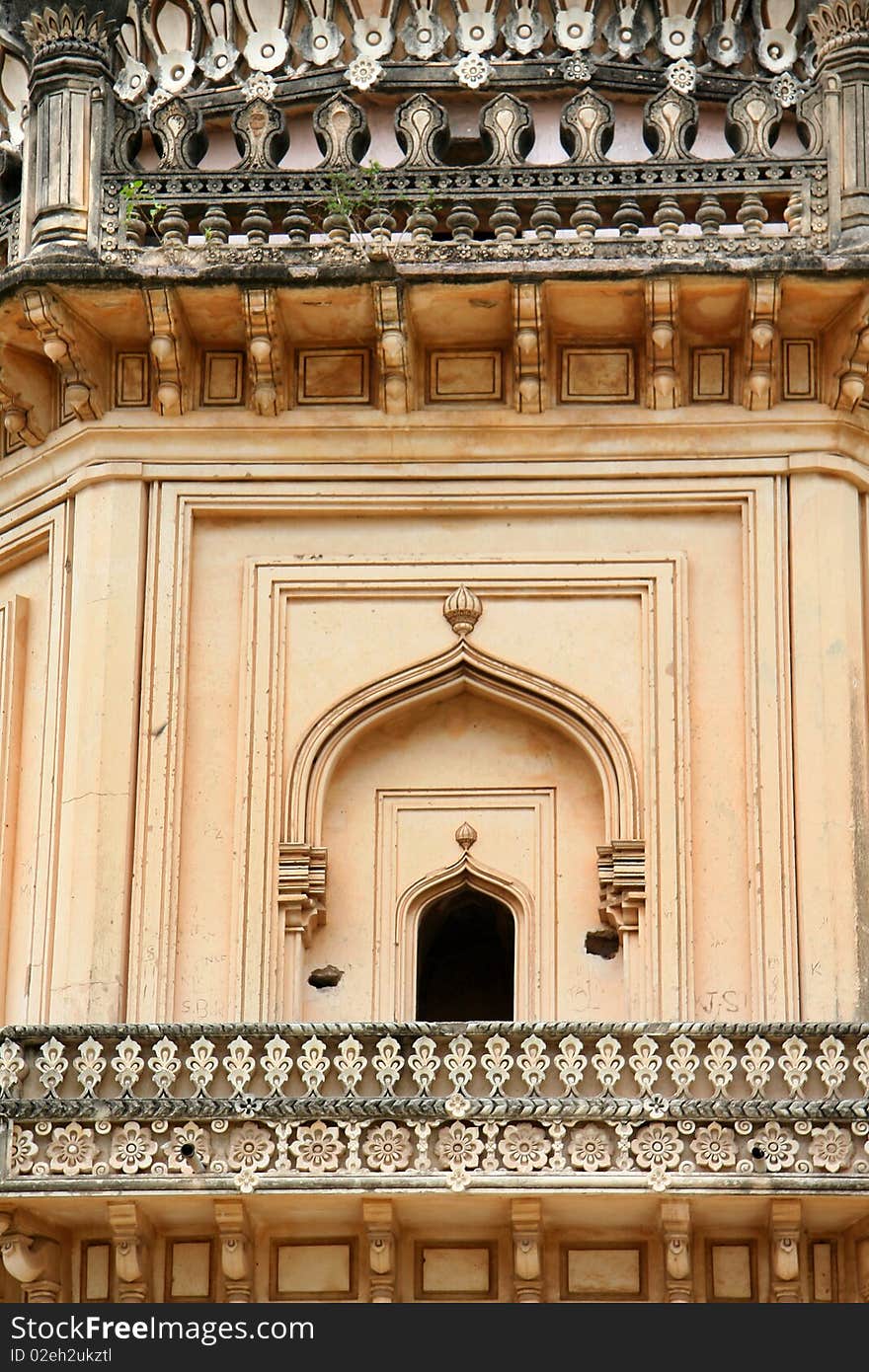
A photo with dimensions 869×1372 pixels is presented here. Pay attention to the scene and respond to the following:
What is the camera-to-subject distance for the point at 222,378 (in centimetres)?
1656

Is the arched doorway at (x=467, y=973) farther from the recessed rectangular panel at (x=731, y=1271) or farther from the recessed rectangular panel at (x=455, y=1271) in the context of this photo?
the recessed rectangular panel at (x=731, y=1271)

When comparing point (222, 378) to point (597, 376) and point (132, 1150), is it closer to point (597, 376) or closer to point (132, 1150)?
point (597, 376)

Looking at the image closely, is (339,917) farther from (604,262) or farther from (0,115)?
(0,115)

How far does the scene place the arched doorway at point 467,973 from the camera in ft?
54.0

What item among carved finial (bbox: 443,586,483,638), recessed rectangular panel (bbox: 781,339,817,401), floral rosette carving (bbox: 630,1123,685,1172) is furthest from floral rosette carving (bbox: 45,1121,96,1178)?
recessed rectangular panel (bbox: 781,339,817,401)

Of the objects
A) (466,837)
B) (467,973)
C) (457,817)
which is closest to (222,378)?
(457,817)

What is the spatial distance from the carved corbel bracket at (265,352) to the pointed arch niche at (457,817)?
158 cm

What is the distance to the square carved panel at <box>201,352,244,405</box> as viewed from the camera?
54.2 ft

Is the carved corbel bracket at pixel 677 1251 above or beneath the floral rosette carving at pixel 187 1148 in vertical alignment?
beneath

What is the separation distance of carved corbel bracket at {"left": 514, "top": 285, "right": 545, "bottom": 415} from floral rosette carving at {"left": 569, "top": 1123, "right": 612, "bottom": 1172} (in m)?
4.00

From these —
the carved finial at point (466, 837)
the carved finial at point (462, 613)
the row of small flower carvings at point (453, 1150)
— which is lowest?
the row of small flower carvings at point (453, 1150)

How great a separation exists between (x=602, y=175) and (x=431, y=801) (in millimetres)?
3289

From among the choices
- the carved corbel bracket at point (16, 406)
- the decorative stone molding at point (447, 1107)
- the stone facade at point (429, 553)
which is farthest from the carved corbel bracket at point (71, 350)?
the decorative stone molding at point (447, 1107)

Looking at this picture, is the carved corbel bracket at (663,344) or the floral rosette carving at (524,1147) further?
the carved corbel bracket at (663,344)
